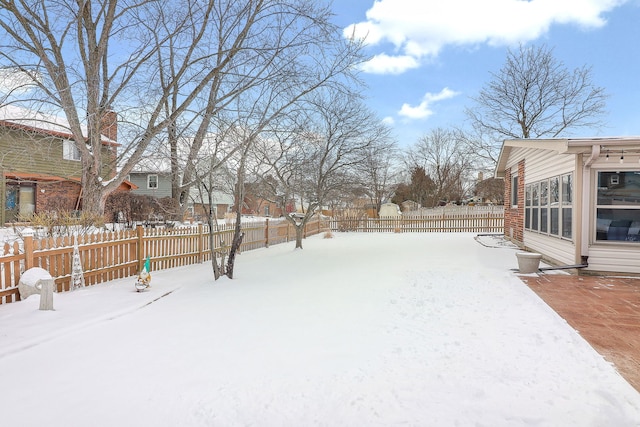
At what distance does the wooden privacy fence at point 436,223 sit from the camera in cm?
2112

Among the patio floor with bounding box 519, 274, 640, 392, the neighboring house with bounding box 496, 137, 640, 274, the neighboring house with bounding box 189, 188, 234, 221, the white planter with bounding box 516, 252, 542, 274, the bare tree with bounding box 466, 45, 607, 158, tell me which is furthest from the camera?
the bare tree with bounding box 466, 45, 607, 158

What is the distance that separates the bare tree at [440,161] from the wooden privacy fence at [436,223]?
51.8 ft

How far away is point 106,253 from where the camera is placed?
699 cm

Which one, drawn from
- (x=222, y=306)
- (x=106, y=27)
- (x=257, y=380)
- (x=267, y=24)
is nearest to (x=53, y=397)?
(x=257, y=380)

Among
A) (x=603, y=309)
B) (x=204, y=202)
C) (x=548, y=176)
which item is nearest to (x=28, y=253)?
(x=603, y=309)

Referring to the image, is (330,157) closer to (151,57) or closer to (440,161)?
(151,57)

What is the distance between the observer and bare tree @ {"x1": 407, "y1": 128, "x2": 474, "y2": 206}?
38.4 meters

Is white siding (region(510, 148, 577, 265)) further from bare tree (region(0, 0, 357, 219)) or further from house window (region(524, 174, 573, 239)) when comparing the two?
bare tree (region(0, 0, 357, 219))

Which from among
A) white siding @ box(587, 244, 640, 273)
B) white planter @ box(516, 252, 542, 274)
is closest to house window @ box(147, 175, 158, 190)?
white planter @ box(516, 252, 542, 274)

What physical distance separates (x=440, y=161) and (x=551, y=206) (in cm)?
3255

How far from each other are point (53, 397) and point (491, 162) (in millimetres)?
28731

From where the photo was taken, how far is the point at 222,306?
5.14 metres

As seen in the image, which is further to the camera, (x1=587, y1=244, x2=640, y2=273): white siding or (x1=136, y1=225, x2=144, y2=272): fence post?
(x1=136, y1=225, x2=144, y2=272): fence post

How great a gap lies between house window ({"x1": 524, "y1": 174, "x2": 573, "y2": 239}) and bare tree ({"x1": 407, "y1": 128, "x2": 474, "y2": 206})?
2824cm
